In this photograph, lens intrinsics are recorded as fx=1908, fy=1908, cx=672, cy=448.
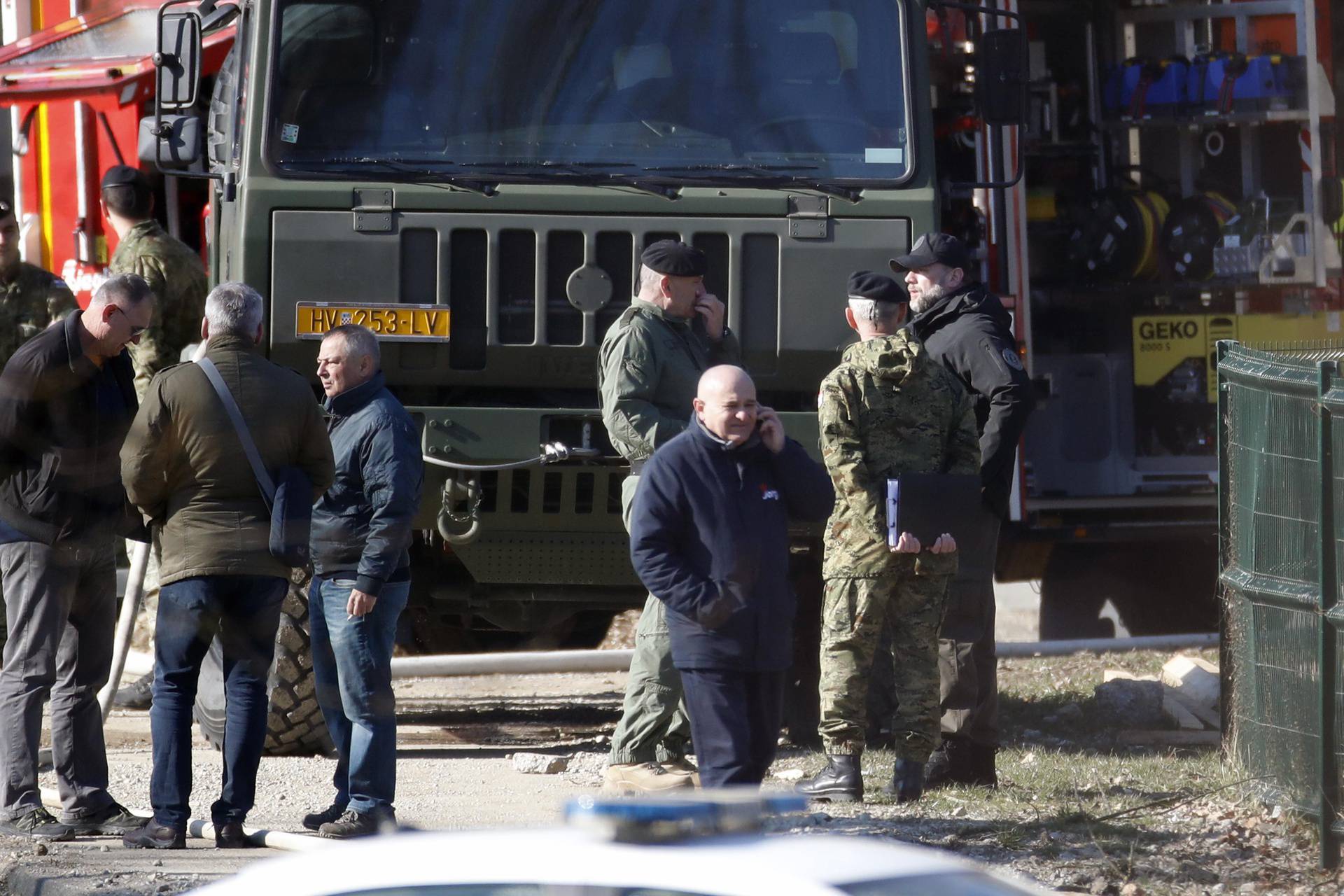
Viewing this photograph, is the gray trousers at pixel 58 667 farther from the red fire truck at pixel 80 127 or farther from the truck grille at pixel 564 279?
the red fire truck at pixel 80 127

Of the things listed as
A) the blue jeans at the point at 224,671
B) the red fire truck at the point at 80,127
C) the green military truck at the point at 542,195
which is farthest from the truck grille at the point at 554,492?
the red fire truck at the point at 80,127

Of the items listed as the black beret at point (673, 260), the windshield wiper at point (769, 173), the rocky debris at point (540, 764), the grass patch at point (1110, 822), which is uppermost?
the windshield wiper at point (769, 173)

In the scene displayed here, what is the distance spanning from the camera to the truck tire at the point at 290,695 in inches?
287

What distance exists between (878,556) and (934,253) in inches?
48.3

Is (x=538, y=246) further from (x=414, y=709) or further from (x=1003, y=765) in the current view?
(x=414, y=709)

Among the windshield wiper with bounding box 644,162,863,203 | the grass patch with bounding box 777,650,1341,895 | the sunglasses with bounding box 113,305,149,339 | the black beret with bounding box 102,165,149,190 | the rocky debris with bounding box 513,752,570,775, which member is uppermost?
the black beret with bounding box 102,165,149,190

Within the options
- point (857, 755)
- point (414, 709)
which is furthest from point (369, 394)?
point (414, 709)

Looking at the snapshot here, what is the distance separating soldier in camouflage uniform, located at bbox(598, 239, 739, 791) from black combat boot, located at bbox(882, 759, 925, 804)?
67 cm

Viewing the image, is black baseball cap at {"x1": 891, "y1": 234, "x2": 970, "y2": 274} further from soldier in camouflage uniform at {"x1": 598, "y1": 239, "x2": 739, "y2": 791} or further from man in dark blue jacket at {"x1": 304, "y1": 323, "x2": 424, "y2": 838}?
man in dark blue jacket at {"x1": 304, "y1": 323, "x2": 424, "y2": 838}

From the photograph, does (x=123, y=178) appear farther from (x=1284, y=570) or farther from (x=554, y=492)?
(x=1284, y=570)

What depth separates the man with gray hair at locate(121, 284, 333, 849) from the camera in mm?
5574

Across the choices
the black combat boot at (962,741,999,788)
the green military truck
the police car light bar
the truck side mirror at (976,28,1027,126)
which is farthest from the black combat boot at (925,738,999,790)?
the police car light bar

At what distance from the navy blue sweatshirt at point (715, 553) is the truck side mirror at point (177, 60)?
321 centimetres

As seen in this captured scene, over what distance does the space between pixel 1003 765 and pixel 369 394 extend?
2.89 meters
